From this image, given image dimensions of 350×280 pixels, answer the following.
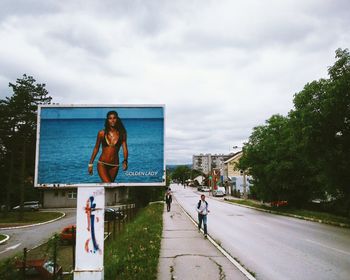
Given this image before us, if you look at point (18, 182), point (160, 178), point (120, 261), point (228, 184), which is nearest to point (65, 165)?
point (160, 178)

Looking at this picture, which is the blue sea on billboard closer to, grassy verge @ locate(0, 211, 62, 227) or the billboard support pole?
the billboard support pole

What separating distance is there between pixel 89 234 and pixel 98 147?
1.54m

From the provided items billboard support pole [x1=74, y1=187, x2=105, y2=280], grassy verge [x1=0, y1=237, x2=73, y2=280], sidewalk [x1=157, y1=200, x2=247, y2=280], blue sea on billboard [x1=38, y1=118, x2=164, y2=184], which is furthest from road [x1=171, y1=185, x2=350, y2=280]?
grassy verge [x1=0, y1=237, x2=73, y2=280]

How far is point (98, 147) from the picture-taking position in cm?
564

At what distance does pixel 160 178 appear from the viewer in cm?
565

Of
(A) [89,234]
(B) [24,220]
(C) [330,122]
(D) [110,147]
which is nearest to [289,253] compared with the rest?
(A) [89,234]

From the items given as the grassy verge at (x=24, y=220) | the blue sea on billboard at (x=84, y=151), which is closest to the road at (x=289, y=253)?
the blue sea on billboard at (x=84, y=151)

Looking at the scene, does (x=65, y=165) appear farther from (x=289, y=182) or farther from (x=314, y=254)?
(x=289, y=182)

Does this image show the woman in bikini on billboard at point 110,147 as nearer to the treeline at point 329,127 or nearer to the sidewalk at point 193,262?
the sidewalk at point 193,262

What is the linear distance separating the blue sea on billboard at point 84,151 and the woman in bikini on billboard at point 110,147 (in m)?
0.06

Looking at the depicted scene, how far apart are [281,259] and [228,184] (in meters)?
75.7

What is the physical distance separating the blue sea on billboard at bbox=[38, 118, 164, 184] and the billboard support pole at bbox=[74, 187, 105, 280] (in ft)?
1.41

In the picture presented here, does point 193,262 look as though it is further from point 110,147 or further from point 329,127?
point 329,127

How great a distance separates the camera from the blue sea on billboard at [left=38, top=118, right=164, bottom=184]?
5676 millimetres
